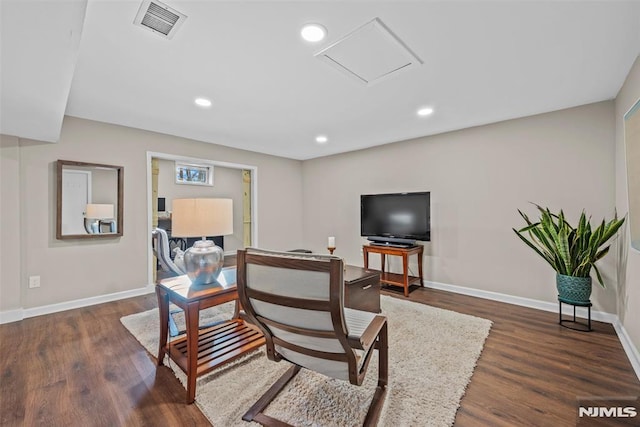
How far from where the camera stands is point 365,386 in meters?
1.83

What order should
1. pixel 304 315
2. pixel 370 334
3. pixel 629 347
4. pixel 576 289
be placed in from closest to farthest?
1. pixel 304 315
2. pixel 370 334
3. pixel 629 347
4. pixel 576 289

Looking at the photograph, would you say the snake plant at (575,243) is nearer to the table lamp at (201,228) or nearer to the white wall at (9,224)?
the table lamp at (201,228)

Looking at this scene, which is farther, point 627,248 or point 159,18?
point 627,248

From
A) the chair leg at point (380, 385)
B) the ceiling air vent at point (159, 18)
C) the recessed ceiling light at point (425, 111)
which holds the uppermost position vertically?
the recessed ceiling light at point (425, 111)

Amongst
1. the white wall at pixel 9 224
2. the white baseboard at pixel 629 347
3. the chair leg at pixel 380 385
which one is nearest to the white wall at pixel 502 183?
the white baseboard at pixel 629 347

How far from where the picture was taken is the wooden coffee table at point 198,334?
1.70 m

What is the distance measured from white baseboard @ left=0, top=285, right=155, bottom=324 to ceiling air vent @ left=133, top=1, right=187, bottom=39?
325 centimetres

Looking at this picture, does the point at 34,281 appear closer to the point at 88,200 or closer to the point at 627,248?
the point at 88,200

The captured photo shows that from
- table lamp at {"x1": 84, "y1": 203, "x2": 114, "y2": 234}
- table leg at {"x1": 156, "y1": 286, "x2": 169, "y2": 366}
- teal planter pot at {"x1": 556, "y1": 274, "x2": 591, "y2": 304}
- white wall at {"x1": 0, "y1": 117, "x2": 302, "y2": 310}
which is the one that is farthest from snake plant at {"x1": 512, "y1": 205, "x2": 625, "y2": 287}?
table lamp at {"x1": 84, "y1": 203, "x2": 114, "y2": 234}

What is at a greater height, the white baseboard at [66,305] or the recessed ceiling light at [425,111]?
the recessed ceiling light at [425,111]

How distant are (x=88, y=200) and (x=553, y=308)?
564 cm

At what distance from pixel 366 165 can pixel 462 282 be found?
2.42 m

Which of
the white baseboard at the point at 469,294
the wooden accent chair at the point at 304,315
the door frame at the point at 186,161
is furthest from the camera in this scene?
the door frame at the point at 186,161

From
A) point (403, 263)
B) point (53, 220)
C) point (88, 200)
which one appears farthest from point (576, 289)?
point (53, 220)
